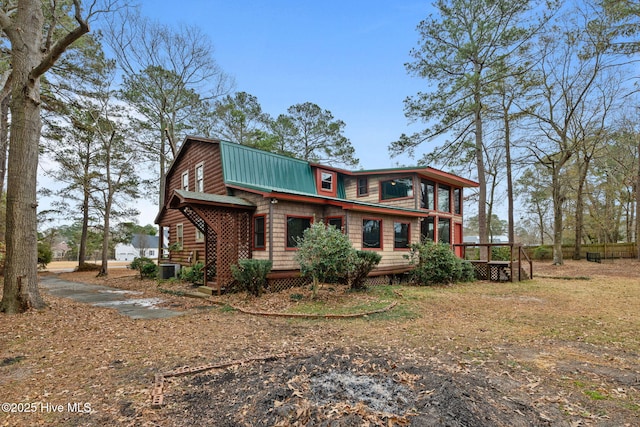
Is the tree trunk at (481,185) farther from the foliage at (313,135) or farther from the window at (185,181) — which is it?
the window at (185,181)

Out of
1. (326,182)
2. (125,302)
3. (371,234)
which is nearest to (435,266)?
(371,234)

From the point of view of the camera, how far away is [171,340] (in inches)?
206

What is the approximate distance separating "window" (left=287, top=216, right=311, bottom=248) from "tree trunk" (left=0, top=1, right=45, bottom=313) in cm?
630

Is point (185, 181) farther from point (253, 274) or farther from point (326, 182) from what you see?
point (253, 274)

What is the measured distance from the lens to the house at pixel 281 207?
9930 millimetres

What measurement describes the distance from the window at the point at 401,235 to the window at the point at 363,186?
3249mm

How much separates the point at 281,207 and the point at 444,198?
10.8m

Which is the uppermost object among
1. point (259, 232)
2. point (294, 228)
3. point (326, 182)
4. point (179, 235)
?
point (326, 182)

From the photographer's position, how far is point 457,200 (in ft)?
60.0

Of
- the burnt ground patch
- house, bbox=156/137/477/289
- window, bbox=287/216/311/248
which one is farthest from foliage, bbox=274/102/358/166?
the burnt ground patch

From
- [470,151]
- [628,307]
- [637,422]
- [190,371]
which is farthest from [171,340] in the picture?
[470,151]

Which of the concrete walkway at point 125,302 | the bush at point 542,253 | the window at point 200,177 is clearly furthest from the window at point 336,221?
the bush at point 542,253

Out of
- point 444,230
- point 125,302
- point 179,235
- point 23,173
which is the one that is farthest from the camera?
point 444,230

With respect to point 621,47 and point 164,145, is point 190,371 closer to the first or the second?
point 164,145
